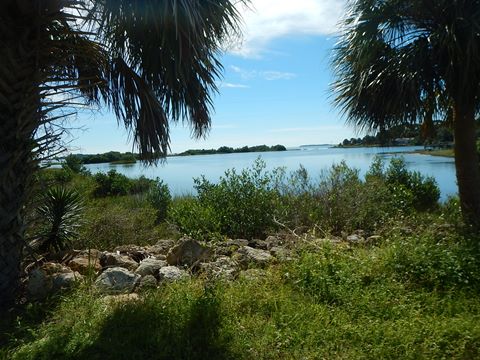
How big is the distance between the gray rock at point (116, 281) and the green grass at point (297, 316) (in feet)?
0.71

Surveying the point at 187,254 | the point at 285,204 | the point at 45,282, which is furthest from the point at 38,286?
the point at 285,204

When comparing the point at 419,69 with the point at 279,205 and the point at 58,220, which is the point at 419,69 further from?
the point at 58,220

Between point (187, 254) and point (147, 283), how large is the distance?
3.00 ft

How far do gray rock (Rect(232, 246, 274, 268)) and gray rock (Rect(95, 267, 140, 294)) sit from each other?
57.4 inches

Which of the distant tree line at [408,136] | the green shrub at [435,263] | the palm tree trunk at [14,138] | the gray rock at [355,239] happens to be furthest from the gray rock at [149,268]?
the distant tree line at [408,136]

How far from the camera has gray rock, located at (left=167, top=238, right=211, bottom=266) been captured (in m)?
5.48

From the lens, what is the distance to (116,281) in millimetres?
4637

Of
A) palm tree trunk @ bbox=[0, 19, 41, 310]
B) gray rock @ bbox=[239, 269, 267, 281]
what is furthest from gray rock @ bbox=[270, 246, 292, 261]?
palm tree trunk @ bbox=[0, 19, 41, 310]

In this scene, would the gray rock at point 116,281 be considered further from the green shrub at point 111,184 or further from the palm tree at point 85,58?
the green shrub at point 111,184

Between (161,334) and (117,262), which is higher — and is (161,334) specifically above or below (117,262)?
below

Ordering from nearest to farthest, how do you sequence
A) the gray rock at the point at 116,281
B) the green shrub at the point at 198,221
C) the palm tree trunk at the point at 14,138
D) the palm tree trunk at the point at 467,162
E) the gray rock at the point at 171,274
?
the palm tree trunk at the point at 14,138 → the gray rock at the point at 116,281 → the gray rock at the point at 171,274 → the palm tree trunk at the point at 467,162 → the green shrub at the point at 198,221

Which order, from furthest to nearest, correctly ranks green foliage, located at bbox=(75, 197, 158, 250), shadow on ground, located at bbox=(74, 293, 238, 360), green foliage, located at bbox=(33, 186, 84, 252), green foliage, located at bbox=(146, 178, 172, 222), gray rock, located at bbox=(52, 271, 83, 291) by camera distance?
green foliage, located at bbox=(146, 178, 172, 222) < green foliage, located at bbox=(75, 197, 158, 250) < green foliage, located at bbox=(33, 186, 84, 252) < gray rock, located at bbox=(52, 271, 83, 291) < shadow on ground, located at bbox=(74, 293, 238, 360)

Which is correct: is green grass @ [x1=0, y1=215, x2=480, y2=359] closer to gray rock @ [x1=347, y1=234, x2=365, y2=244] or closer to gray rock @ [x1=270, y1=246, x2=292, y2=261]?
gray rock @ [x1=270, y1=246, x2=292, y2=261]

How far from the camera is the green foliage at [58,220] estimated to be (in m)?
6.13
